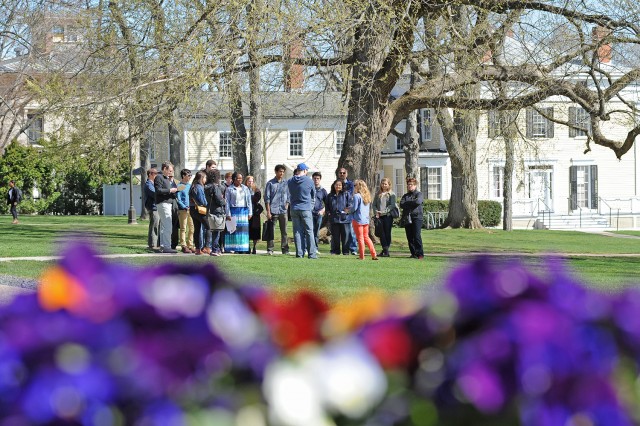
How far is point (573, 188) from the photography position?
51875 millimetres

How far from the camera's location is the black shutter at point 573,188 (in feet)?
169

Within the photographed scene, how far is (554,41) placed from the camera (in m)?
21.4

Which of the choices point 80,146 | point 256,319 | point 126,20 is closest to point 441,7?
point 126,20

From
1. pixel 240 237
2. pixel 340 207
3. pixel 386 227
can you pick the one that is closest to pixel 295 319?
pixel 240 237

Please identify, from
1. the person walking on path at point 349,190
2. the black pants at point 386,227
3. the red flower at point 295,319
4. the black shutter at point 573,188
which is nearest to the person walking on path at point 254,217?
the person walking on path at point 349,190

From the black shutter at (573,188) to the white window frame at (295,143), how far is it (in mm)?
14981

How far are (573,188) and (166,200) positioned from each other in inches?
1399

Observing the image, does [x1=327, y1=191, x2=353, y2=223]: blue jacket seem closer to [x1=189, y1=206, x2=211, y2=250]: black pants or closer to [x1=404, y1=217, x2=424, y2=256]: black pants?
[x1=404, y1=217, x2=424, y2=256]: black pants

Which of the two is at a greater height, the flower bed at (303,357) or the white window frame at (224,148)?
the white window frame at (224,148)

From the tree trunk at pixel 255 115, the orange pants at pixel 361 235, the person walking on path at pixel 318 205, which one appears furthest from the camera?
the tree trunk at pixel 255 115

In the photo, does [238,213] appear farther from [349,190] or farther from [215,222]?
[349,190]

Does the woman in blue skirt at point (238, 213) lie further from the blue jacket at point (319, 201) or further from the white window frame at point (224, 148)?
the white window frame at point (224, 148)

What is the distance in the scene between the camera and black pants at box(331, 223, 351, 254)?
22203mm

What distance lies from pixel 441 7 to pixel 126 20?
7527 mm
